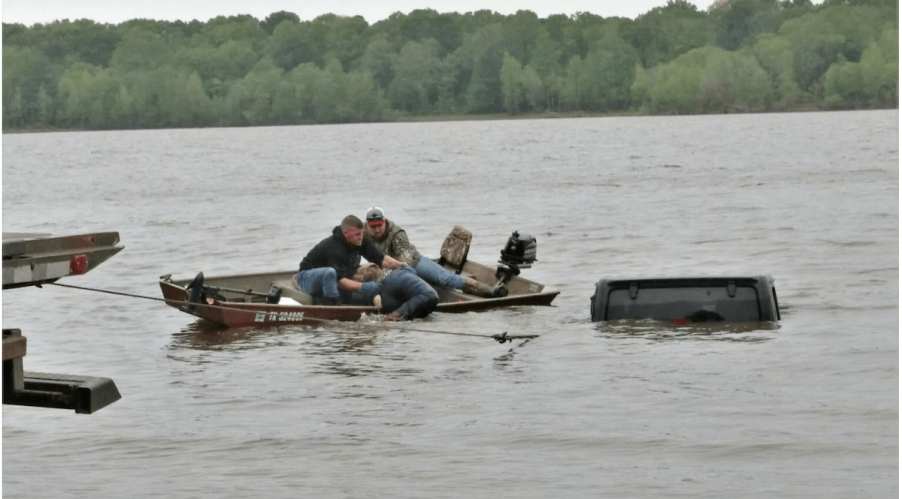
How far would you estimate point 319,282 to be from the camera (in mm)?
17328

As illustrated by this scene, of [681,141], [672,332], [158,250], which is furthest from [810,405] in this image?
[681,141]

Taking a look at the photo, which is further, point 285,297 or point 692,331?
point 285,297

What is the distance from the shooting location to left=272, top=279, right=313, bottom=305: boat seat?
1783 centimetres

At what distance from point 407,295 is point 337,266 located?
0.81 meters

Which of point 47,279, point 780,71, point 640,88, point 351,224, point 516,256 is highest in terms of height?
point 780,71

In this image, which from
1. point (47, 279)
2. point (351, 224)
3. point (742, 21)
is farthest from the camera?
point (742, 21)

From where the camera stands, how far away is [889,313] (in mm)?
19500

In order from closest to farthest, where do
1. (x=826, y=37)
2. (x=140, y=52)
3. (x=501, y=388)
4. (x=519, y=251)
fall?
(x=501, y=388) → (x=519, y=251) → (x=826, y=37) → (x=140, y=52)

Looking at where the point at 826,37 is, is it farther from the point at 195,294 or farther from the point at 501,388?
the point at 501,388

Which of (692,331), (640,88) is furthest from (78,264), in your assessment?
(640,88)

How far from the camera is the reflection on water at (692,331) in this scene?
15.9 meters

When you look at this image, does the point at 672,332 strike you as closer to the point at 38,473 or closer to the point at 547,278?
the point at 38,473

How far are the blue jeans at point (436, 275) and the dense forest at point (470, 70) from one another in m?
133

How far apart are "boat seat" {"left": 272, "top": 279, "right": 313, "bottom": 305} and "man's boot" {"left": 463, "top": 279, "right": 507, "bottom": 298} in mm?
1752
